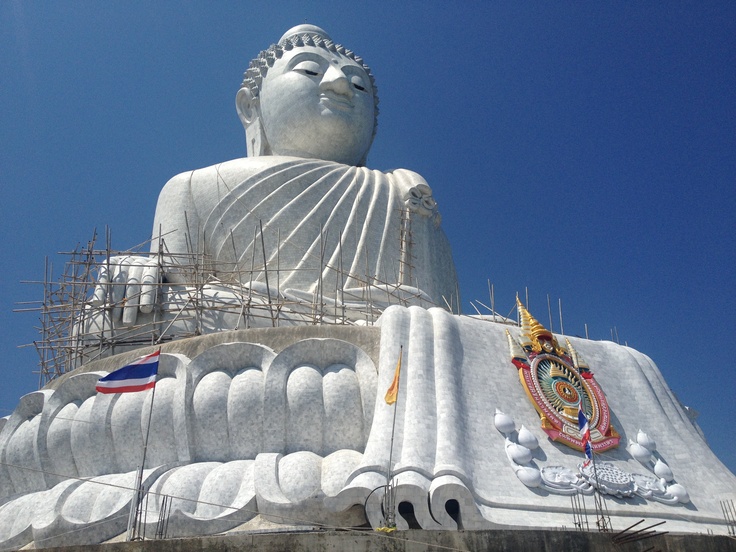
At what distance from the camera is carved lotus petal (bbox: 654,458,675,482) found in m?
9.82

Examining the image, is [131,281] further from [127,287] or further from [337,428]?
[337,428]

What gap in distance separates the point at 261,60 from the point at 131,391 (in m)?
9.78

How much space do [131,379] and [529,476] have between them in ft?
15.1

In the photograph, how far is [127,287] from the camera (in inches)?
486

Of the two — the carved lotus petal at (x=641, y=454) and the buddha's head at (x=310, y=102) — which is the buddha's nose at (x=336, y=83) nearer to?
the buddha's head at (x=310, y=102)

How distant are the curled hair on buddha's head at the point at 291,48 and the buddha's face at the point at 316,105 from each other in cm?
19

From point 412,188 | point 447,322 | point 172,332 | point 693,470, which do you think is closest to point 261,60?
point 412,188

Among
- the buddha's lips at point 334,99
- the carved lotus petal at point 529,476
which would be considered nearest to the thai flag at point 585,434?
the carved lotus petal at point 529,476

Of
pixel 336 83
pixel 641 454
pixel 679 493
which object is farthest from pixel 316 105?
pixel 679 493

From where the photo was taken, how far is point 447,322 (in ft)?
34.8

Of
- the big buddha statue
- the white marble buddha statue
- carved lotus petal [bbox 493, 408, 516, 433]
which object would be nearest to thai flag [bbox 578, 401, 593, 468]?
the big buddha statue

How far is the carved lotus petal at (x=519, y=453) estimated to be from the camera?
927cm

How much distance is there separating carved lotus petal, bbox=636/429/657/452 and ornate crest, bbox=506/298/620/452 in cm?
35

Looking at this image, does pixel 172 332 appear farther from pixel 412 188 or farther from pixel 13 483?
pixel 412 188
